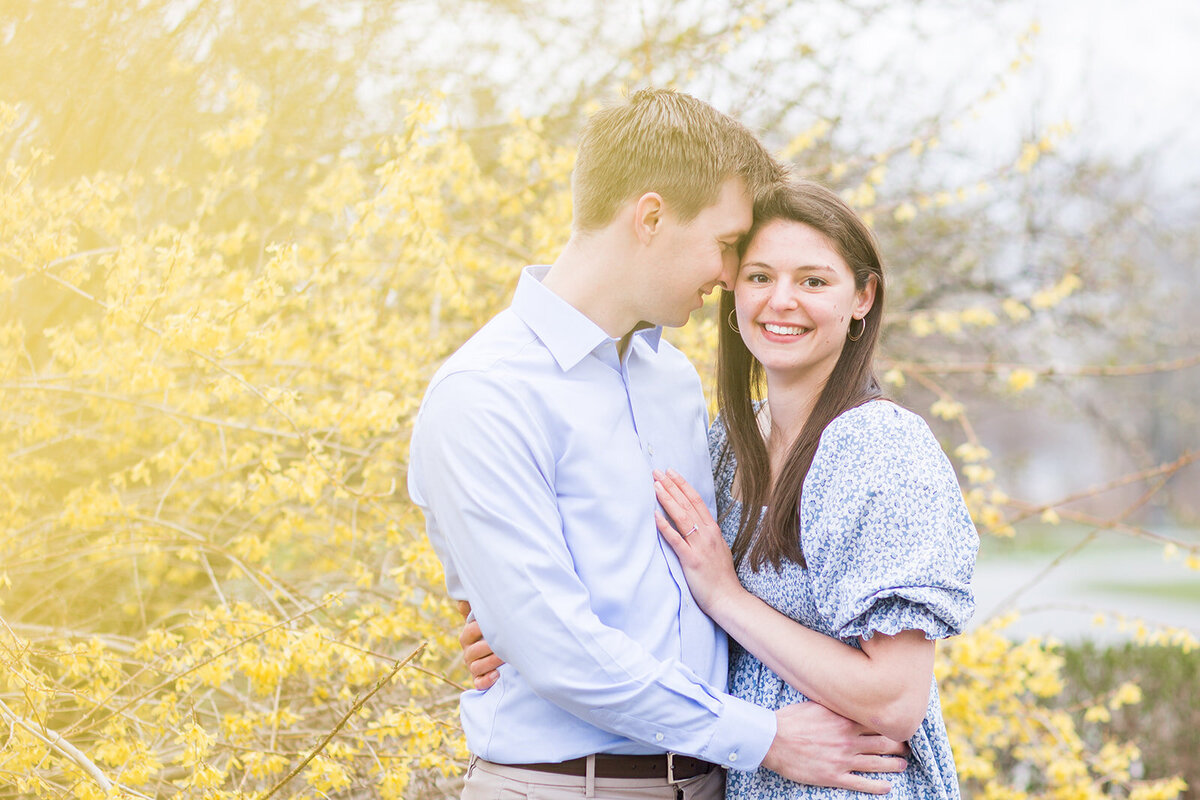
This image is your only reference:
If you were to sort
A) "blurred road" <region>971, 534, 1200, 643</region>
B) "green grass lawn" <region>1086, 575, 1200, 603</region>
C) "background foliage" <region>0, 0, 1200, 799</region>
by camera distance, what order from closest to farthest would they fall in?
"background foliage" <region>0, 0, 1200, 799</region> → "blurred road" <region>971, 534, 1200, 643</region> → "green grass lawn" <region>1086, 575, 1200, 603</region>

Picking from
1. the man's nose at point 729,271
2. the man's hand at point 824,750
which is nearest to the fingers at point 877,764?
the man's hand at point 824,750

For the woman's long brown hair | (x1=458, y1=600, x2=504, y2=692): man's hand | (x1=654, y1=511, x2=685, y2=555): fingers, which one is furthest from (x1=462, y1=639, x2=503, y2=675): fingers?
the woman's long brown hair

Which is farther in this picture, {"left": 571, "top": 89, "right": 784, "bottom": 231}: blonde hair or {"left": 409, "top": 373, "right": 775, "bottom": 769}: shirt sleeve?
{"left": 571, "top": 89, "right": 784, "bottom": 231}: blonde hair

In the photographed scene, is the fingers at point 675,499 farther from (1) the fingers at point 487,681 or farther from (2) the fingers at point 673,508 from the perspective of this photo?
(1) the fingers at point 487,681

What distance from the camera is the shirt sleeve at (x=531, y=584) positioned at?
1606mm

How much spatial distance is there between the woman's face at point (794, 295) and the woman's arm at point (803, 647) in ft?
1.11

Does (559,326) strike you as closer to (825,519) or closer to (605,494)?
(605,494)

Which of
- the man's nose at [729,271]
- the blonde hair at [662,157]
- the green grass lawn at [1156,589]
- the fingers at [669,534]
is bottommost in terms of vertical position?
the green grass lawn at [1156,589]

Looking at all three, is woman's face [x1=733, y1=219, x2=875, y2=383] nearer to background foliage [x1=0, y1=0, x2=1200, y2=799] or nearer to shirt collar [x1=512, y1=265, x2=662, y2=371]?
shirt collar [x1=512, y1=265, x2=662, y2=371]

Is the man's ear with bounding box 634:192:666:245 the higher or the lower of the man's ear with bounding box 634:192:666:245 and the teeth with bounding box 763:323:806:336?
the higher

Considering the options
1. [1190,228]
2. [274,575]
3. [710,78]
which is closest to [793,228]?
[274,575]

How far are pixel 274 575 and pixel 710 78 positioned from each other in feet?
9.04

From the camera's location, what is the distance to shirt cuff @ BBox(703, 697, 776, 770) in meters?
1.70

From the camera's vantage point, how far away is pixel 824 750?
5.72 ft
